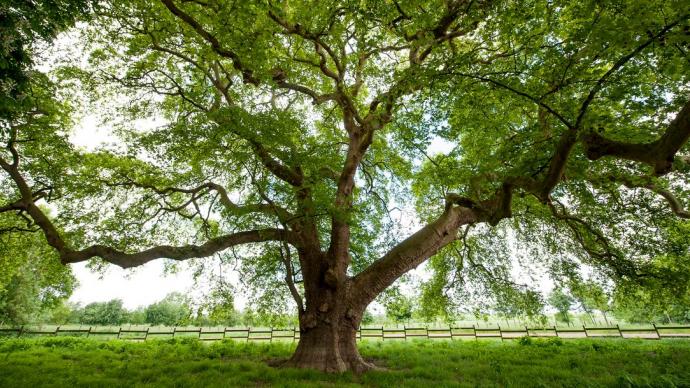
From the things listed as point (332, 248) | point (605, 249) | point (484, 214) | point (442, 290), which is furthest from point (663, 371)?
point (332, 248)

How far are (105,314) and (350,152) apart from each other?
237 ft

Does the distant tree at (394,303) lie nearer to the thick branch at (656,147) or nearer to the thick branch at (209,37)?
the thick branch at (656,147)

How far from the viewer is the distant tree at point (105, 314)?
194 ft

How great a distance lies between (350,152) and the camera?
31.8 feet

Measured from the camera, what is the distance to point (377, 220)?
37.9 ft

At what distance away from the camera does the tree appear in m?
6.02

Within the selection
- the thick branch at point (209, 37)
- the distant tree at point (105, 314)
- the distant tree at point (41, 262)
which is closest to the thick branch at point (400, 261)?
the thick branch at point (209, 37)

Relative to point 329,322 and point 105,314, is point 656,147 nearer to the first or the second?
point 329,322

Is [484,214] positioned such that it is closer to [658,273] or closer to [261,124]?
[658,273]

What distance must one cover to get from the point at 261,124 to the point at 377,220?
6118mm

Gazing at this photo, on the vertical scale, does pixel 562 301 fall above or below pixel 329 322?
above

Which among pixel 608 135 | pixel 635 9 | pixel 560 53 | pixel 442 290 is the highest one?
pixel 560 53

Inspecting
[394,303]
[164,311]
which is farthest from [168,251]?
[164,311]

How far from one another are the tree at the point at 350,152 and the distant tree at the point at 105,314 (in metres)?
62.5
